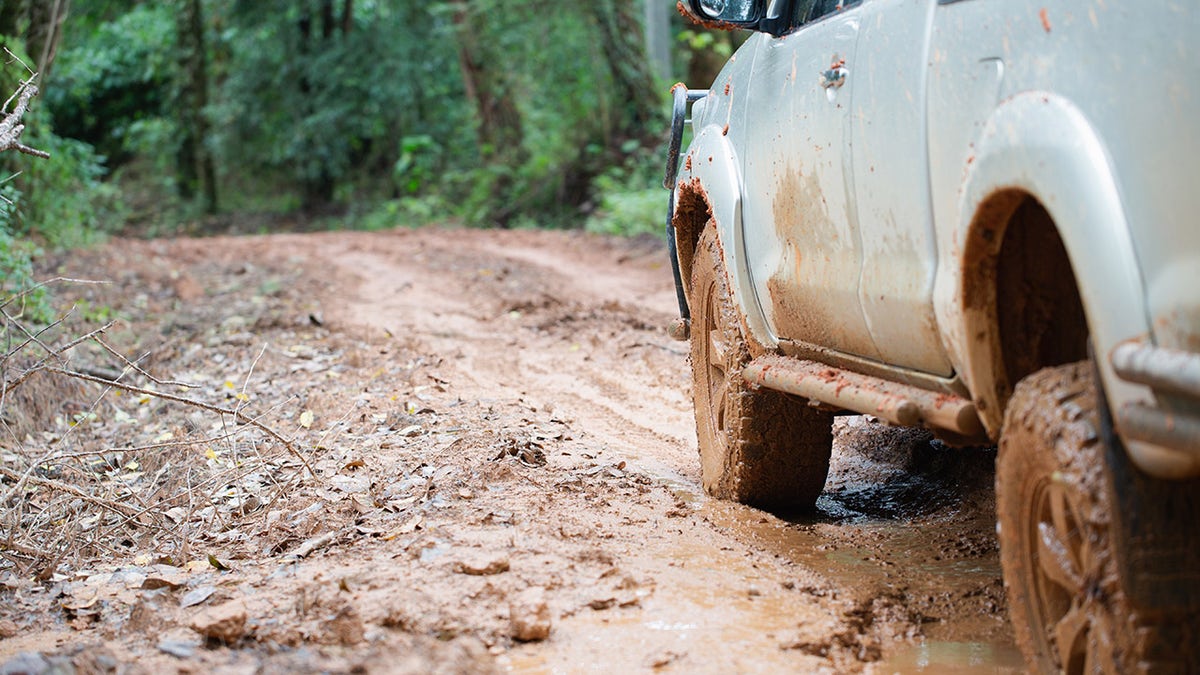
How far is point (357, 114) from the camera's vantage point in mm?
24359

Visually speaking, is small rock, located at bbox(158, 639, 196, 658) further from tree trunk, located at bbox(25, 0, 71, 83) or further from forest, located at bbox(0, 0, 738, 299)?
forest, located at bbox(0, 0, 738, 299)

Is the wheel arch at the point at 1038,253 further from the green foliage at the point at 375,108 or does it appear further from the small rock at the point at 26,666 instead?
the green foliage at the point at 375,108

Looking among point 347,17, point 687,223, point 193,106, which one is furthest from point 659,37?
point 687,223

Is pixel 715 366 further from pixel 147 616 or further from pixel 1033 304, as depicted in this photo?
pixel 147 616

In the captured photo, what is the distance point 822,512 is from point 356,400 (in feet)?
8.82

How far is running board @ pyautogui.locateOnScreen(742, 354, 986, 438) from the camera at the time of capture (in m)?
2.66

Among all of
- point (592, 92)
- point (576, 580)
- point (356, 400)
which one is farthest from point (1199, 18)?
point (592, 92)

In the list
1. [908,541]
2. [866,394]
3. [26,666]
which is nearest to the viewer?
[26,666]

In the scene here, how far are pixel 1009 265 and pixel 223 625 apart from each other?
2.11 meters

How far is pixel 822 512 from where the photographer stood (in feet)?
14.4

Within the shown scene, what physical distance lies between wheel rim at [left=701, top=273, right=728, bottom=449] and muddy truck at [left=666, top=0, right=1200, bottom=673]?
0.57ft

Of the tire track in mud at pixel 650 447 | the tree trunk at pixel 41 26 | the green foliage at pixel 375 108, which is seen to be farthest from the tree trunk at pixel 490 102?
the tree trunk at pixel 41 26

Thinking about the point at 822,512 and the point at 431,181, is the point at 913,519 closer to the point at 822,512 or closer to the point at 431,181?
the point at 822,512

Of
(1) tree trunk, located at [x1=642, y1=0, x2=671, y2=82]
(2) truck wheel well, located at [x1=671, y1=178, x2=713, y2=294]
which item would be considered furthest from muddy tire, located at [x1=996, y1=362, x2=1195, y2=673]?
(1) tree trunk, located at [x1=642, y1=0, x2=671, y2=82]
